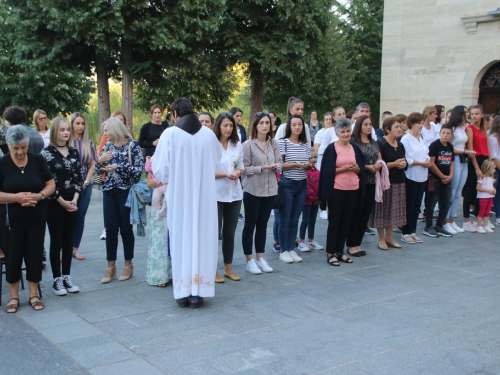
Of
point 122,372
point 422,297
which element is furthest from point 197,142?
point 422,297

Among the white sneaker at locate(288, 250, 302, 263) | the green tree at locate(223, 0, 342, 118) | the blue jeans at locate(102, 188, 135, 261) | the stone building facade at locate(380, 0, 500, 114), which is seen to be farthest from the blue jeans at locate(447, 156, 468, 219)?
the green tree at locate(223, 0, 342, 118)

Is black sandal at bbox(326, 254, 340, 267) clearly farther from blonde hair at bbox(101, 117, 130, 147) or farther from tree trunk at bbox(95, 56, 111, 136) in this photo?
tree trunk at bbox(95, 56, 111, 136)

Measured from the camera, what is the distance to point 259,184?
675 centimetres

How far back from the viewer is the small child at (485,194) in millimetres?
9859

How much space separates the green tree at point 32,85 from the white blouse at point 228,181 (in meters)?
14.7

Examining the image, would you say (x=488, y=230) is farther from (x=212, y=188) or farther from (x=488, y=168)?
(x=212, y=188)

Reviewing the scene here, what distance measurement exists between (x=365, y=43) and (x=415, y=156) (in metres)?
25.8

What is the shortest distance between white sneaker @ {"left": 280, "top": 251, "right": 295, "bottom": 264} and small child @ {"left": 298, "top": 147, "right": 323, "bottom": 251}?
0.60 meters

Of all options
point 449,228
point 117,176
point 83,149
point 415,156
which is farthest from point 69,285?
point 449,228

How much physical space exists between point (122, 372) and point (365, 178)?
15.2ft

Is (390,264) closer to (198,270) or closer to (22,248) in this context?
(198,270)

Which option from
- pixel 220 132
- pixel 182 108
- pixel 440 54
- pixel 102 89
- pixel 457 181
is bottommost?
pixel 457 181

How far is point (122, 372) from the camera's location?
13.6 ft

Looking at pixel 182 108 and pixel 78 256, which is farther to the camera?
pixel 78 256
